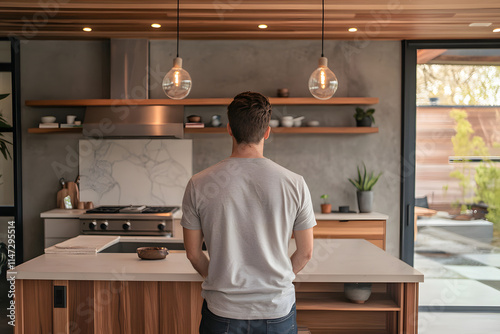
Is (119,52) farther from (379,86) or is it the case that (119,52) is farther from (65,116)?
(379,86)

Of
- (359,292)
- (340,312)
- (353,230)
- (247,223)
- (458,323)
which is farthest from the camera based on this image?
(353,230)

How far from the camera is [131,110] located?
500cm

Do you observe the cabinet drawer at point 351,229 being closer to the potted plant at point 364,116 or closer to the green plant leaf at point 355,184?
the green plant leaf at point 355,184

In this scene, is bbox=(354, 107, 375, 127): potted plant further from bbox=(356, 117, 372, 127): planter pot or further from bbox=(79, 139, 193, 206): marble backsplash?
bbox=(79, 139, 193, 206): marble backsplash

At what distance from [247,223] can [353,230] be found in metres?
3.24

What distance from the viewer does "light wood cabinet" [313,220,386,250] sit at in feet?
15.3

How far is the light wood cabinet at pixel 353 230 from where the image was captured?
15.3ft

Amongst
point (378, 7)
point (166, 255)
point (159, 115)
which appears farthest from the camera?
point (159, 115)

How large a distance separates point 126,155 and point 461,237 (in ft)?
11.9

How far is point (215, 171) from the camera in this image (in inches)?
64.6

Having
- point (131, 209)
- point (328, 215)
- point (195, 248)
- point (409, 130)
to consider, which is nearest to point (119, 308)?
point (195, 248)

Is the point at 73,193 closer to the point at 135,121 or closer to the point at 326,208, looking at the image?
the point at 135,121

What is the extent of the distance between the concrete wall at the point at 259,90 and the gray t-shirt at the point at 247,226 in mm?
3508

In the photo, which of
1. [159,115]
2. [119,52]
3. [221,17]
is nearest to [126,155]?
[159,115]
